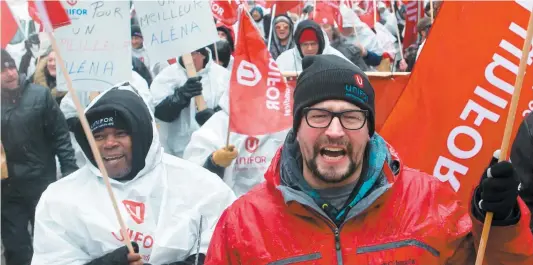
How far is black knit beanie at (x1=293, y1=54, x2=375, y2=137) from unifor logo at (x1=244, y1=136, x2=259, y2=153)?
2574 millimetres

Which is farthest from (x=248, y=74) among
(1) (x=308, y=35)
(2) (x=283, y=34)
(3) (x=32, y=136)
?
(2) (x=283, y=34)

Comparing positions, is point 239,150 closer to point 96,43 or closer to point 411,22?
point 96,43

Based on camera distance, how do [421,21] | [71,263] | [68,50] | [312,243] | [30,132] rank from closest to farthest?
[312,243]
[71,263]
[68,50]
[30,132]
[421,21]

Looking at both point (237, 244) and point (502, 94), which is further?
point (502, 94)

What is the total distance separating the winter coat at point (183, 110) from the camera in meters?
6.40

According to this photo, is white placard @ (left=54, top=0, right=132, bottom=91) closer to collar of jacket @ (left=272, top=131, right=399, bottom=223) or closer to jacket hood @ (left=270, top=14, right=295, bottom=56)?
collar of jacket @ (left=272, top=131, right=399, bottom=223)

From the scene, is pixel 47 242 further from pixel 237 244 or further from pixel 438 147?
pixel 438 147

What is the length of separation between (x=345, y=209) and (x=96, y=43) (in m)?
2.86

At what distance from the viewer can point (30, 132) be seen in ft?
18.5

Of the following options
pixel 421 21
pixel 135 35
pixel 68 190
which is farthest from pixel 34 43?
pixel 68 190

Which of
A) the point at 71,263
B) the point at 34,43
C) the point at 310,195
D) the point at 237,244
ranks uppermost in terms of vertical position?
the point at 310,195

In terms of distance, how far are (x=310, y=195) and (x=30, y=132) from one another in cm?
370

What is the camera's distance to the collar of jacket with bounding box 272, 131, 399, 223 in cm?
240

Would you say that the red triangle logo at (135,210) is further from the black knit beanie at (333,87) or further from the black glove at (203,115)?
the black glove at (203,115)
